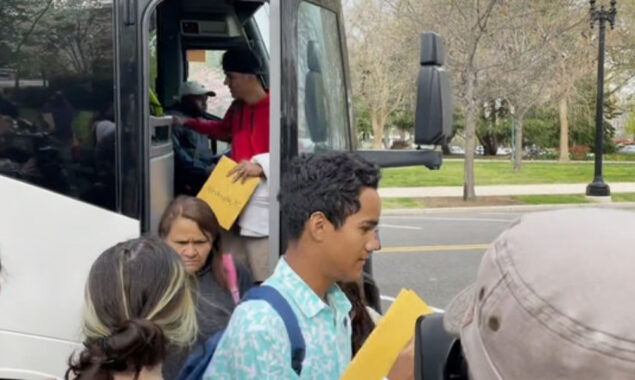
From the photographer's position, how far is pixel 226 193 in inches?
130

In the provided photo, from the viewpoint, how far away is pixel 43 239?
8.84 ft

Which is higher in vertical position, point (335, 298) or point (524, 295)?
point (524, 295)

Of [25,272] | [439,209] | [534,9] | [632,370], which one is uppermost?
[534,9]

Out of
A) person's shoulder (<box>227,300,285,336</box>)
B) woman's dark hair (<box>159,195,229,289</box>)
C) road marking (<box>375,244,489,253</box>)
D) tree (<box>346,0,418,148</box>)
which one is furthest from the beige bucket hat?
tree (<box>346,0,418,148</box>)

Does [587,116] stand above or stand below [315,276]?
above

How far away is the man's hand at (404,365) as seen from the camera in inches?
83.8

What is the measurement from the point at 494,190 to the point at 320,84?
1755cm

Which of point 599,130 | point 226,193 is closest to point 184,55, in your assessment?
point 226,193

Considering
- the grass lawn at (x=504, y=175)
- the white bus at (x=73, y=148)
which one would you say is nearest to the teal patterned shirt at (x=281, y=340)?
the white bus at (x=73, y=148)

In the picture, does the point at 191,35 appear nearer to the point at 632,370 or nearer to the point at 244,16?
the point at 244,16

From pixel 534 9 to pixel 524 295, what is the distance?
19248mm

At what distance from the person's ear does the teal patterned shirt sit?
12cm

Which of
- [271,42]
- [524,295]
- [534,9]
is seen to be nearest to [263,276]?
[271,42]

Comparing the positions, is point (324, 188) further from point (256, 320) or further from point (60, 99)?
point (60, 99)
